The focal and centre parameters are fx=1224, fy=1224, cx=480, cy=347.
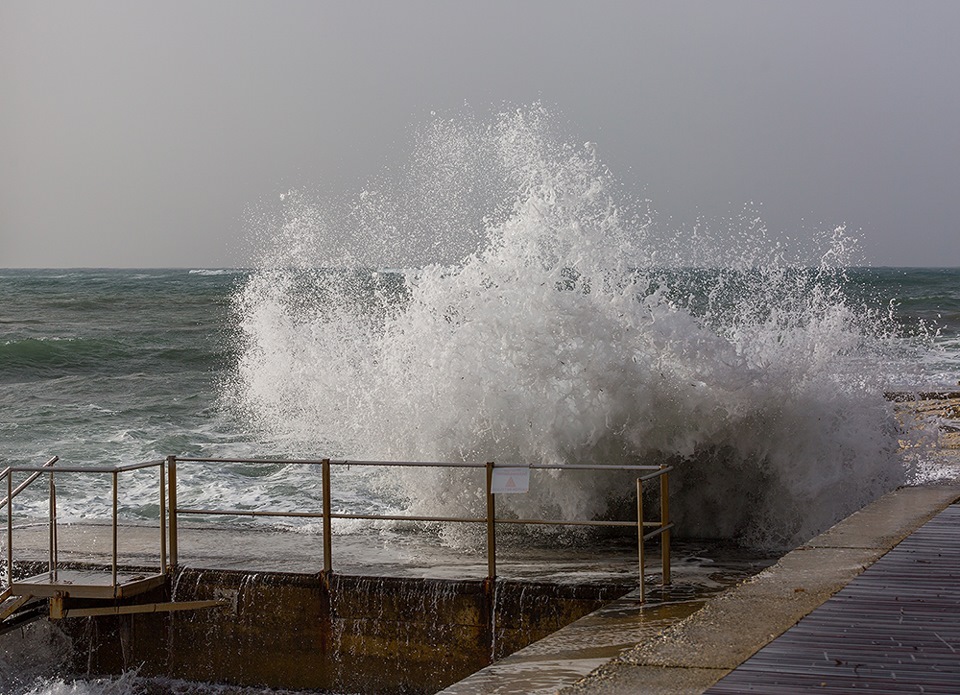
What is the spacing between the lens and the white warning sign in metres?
6.66

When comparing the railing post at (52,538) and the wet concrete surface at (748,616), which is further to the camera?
the railing post at (52,538)

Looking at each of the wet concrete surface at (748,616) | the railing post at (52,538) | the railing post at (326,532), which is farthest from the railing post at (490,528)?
the railing post at (52,538)

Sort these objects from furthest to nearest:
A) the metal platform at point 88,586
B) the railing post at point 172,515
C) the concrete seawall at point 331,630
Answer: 1. the railing post at point 172,515
2. the metal platform at point 88,586
3. the concrete seawall at point 331,630

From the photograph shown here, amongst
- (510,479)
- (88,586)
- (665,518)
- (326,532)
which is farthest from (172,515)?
(665,518)

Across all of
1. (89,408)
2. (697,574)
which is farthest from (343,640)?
(89,408)

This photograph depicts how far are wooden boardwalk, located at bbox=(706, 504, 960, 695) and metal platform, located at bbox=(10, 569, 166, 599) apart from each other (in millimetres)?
4043

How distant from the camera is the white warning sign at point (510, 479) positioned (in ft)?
21.9

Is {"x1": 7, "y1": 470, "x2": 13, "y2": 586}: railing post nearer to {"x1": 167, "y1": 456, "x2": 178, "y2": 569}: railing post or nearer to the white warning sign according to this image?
{"x1": 167, "y1": 456, "x2": 178, "y2": 569}: railing post

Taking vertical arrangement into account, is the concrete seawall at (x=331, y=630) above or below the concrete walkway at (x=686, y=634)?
below

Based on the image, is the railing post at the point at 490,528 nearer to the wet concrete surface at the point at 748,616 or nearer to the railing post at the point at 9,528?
the wet concrete surface at the point at 748,616

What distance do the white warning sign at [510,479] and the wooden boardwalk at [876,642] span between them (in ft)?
6.08

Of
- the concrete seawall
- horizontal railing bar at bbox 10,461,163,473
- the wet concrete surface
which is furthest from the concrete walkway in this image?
horizontal railing bar at bbox 10,461,163,473

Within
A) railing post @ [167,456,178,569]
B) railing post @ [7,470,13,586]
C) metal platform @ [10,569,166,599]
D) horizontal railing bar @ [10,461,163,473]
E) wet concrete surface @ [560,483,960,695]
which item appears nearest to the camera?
wet concrete surface @ [560,483,960,695]

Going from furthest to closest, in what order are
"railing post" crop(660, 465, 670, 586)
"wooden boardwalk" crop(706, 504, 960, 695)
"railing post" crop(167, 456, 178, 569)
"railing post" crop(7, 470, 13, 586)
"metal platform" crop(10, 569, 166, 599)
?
"railing post" crop(167, 456, 178, 569)
"railing post" crop(7, 470, 13, 586)
"metal platform" crop(10, 569, 166, 599)
"railing post" crop(660, 465, 670, 586)
"wooden boardwalk" crop(706, 504, 960, 695)
